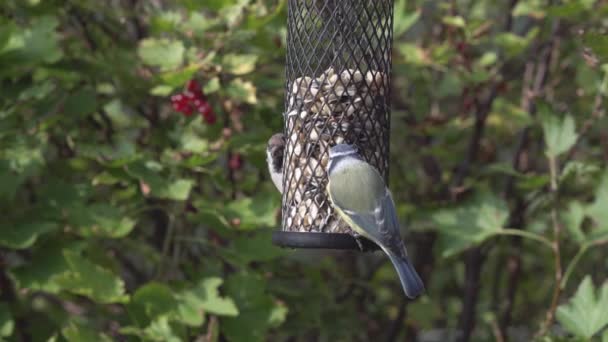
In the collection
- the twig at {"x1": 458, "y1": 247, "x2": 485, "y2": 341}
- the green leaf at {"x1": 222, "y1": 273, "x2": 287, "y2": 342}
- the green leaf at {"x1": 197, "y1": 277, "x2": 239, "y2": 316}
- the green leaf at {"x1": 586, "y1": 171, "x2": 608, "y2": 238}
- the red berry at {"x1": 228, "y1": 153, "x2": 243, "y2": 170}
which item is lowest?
the twig at {"x1": 458, "y1": 247, "x2": 485, "y2": 341}

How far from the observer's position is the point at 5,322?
4148 mm

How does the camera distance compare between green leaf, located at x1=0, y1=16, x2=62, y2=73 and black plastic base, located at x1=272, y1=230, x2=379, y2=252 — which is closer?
black plastic base, located at x1=272, y1=230, x2=379, y2=252

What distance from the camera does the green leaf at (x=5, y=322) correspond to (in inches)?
162

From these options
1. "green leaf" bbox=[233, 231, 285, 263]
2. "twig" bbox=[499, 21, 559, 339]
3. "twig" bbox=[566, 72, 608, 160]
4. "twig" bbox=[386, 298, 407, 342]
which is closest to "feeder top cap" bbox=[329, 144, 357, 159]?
"green leaf" bbox=[233, 231, 285, 263]

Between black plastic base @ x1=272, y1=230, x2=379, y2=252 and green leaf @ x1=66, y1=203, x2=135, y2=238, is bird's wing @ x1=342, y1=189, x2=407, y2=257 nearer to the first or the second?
black plastic base @ x1=272, y1=230, x2=379, y2=252

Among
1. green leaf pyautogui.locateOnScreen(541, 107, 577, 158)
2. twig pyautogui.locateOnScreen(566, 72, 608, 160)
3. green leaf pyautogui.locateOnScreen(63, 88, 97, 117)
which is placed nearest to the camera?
green leaf pyautogui.locateOnScreen(63, 88, 97, 117)

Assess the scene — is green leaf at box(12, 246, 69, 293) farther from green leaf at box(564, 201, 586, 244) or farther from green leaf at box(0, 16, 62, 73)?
green leaf at box(564, 201, 586, 244)

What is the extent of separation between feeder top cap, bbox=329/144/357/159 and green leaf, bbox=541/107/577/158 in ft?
4.74

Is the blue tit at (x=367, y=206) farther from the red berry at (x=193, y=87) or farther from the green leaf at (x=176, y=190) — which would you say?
the red berry at (x=193, y=87)

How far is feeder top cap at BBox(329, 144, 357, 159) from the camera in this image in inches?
130

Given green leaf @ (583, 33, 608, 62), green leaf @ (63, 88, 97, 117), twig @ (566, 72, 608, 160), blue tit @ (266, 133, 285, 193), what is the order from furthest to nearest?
twig @ (566, 72, 608, 160) < green leaf @ (63, 88, 97, 117) < blue tit @ (266, 133, 285, 193) < green leaf @ (583, 33, 608, 62)

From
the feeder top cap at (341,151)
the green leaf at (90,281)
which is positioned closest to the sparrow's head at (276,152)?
the feeder top cap at (341,151)

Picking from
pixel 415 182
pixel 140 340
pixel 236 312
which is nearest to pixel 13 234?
pixel 140 340

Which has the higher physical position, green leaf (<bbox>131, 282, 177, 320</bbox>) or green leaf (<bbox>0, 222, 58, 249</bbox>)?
green leaf (<bbox>0, 222, 58, 249</bbox>)
